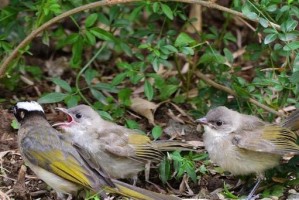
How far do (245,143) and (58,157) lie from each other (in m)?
1.61

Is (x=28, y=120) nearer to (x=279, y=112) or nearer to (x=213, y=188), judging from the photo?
(x=213, y=188)

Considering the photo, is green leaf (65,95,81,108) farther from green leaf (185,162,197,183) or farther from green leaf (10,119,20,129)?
green leaf (185,162,197,183)

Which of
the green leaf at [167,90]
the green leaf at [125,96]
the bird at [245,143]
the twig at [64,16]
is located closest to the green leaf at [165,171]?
the bird at [245,143]

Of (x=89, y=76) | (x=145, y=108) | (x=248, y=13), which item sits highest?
(x=248, y=13)

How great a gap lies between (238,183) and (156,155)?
843mm

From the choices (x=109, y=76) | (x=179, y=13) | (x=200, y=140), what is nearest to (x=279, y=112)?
(x=200, y=140)

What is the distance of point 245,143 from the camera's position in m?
7.13

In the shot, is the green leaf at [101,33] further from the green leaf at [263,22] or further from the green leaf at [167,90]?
→ the green leaf at [263,22]

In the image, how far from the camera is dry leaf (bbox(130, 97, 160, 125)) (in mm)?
8711

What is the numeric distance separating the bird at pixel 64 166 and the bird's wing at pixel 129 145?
1.11 ft

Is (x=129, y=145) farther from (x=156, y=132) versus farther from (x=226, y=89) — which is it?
(x=226, y=89)

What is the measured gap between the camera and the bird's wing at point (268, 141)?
23.3 feet

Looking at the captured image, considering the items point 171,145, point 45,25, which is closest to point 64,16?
point 45,25

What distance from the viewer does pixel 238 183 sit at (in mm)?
7680
